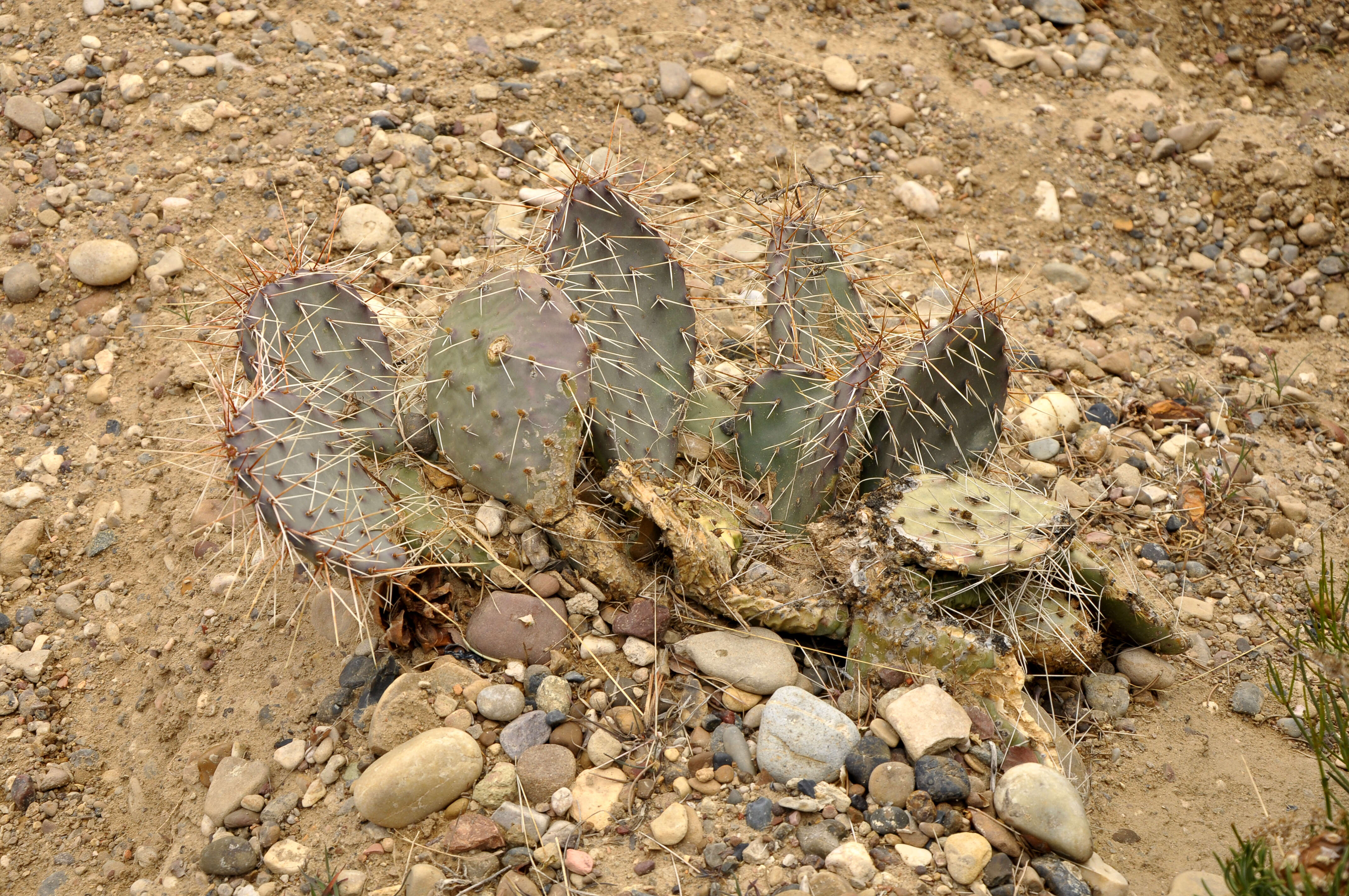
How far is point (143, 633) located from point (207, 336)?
1096mm

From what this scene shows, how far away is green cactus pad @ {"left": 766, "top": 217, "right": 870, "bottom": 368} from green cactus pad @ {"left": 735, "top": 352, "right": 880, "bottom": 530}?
5.6 inches

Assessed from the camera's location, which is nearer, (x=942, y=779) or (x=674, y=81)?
(x=942, y=779)

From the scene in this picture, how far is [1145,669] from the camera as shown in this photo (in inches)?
101

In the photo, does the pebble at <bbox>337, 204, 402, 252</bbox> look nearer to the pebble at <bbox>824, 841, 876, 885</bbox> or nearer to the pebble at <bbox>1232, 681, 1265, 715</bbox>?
the pebble at <bbox>824, 841, 876, 885</bbox>

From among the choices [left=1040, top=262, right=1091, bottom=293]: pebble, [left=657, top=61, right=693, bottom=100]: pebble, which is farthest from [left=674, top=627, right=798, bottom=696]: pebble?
[left=657, top=61, right=693, bottom=100]: pebble

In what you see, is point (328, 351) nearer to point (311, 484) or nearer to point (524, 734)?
point (311, 484)

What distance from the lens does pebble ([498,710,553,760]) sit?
7.14ft

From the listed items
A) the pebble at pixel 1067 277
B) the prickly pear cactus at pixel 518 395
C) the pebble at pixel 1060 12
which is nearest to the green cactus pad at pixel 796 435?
the prickly pear cactus at pixel 518 395

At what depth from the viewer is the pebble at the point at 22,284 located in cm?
335

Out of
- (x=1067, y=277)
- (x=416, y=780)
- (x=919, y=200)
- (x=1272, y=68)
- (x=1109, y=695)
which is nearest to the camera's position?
(x=416, y=780)

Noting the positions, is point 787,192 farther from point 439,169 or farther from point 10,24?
point 10,24

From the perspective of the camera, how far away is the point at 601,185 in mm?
2584

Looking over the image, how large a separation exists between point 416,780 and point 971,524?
140cm

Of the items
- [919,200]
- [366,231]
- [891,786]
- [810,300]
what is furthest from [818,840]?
[919,200]
